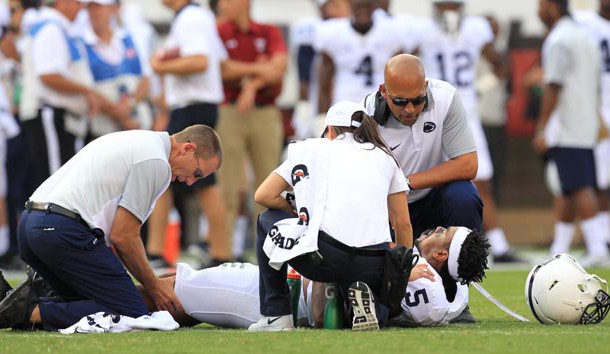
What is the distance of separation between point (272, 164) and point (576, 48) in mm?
3100

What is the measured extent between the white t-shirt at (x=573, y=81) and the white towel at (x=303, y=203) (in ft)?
22.1

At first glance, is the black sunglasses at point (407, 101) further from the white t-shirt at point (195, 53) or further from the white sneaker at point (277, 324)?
the white t-shirt at point (195, 53)

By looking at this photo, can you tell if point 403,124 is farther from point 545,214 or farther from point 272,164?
point 545,214

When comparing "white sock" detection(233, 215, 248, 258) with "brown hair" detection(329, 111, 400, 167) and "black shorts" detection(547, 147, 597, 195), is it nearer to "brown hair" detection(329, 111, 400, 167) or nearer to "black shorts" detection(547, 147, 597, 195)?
"black shorts" detection(547, 147, 597, 195)

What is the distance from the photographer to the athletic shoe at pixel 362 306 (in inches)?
290

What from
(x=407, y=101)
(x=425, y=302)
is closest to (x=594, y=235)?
(x=407, y=101)

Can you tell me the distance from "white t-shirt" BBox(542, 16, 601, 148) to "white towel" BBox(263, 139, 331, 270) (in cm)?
674

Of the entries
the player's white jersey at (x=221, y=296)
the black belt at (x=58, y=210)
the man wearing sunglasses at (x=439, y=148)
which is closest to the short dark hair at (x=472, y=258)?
the man wearing sunglasses at (x=439, y=148)

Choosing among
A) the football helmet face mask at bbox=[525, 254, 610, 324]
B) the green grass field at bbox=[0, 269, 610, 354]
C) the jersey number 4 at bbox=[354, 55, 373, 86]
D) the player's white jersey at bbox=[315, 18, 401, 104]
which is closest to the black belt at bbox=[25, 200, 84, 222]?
the green grass field at bbox=[0, 269, 610, 354]

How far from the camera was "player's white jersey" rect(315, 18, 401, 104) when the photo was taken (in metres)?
13.6

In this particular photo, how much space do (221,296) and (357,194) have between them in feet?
3.61

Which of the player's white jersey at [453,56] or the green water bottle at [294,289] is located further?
the player's white jersey at [453,56]

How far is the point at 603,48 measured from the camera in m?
14.6

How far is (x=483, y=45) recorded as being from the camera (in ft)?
48.2
